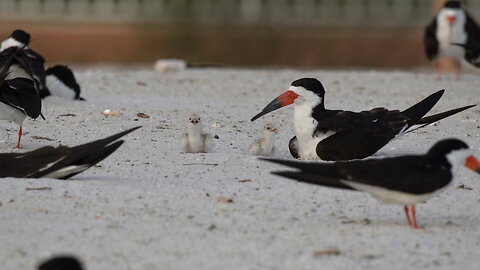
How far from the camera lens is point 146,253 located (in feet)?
16.8

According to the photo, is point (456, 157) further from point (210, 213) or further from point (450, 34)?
point (450, 34)

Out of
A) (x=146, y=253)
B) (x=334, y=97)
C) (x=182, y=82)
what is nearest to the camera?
(x=146, y=253)

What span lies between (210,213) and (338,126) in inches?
79.3

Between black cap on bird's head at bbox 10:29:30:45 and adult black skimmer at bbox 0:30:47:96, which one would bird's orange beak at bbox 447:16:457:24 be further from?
adult black skimmer at bbox 0:30:47:96

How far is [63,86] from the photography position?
10.4 m

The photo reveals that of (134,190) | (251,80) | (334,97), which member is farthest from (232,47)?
(134,190)

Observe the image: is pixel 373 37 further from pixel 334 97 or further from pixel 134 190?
pixel 134 190

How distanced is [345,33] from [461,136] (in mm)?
11802

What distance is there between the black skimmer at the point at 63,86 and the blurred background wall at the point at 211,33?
Answer: 8.06 m

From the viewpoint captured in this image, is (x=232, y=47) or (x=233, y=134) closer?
(x=233, y=134)

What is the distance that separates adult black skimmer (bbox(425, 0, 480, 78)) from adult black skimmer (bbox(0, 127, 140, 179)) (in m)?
7.68

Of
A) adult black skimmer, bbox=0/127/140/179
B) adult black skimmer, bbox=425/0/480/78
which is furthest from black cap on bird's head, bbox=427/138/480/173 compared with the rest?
adult black skimmer, bbox=425/0/480/78

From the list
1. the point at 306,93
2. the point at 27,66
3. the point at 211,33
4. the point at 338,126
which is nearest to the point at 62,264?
the point at 338,126

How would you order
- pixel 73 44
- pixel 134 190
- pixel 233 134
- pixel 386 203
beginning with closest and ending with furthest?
1. pixel 386 203
2. pixel 134 190
3. pixel 233 134
4. pixel 73 44
